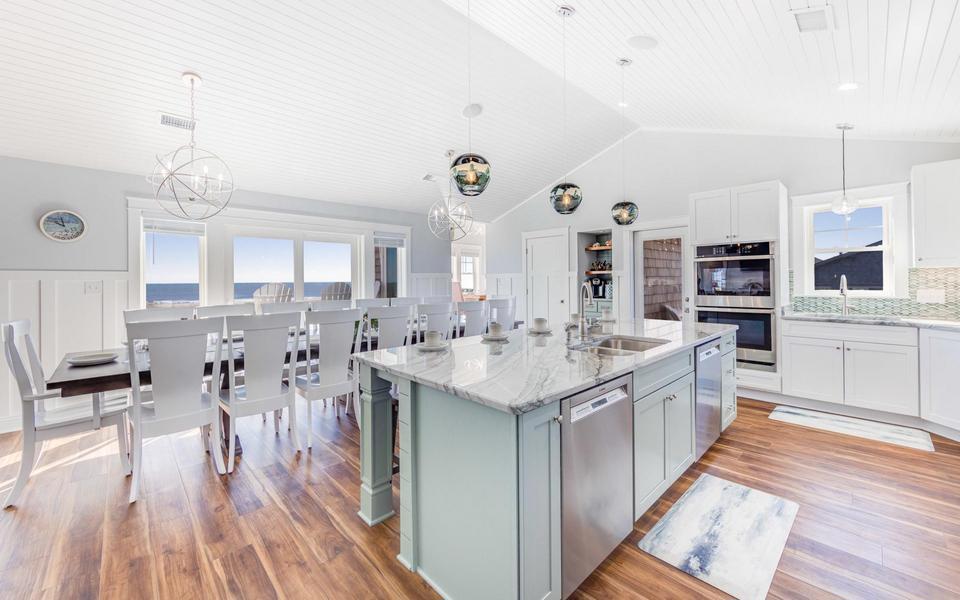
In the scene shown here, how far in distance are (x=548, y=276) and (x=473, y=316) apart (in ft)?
9.38

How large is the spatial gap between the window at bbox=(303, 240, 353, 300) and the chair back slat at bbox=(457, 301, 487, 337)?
2.68 meters

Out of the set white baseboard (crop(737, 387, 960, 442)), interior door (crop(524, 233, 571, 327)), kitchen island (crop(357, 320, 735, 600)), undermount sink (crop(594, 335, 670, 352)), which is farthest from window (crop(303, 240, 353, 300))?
white baseboard (crop(737, 387, 960, 442))

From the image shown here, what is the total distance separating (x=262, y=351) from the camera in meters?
2.95

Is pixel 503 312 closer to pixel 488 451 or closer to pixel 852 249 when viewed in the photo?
pixel 488 451

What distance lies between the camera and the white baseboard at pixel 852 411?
343 centimetres

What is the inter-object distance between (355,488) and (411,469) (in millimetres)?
990

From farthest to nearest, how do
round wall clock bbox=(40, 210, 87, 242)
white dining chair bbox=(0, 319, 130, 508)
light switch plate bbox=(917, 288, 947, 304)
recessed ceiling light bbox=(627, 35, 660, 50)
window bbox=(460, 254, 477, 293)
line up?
window bbox=(460, 254, 477, 293), round wall clock bbox=(40, 210, 87, 242), light switch plate bbox=(917, 288, 947, 304), recessed ceiling light bbox=(627, 35, 660, 50), white dining chair bbox=(0, 319, 130, 508)

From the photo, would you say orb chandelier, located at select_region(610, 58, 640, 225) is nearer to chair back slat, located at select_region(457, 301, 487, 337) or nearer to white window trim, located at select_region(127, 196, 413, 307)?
chair back slat, located at select_region(457, 301, 487, 337)

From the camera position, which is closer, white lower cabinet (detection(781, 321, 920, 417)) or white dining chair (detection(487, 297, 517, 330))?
white lower cabinet (detection(781, 321, 920, 417))

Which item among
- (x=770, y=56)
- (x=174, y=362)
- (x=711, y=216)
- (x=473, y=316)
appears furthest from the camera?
(x=711, y=216)

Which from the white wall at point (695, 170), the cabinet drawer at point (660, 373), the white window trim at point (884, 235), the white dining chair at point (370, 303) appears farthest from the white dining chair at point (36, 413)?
the white window trim at point (884, 235)

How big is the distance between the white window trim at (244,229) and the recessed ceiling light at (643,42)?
14.6ft

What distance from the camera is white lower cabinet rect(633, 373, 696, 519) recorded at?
6.86 feet

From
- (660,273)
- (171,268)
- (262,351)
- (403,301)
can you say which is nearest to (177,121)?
(171,268)
